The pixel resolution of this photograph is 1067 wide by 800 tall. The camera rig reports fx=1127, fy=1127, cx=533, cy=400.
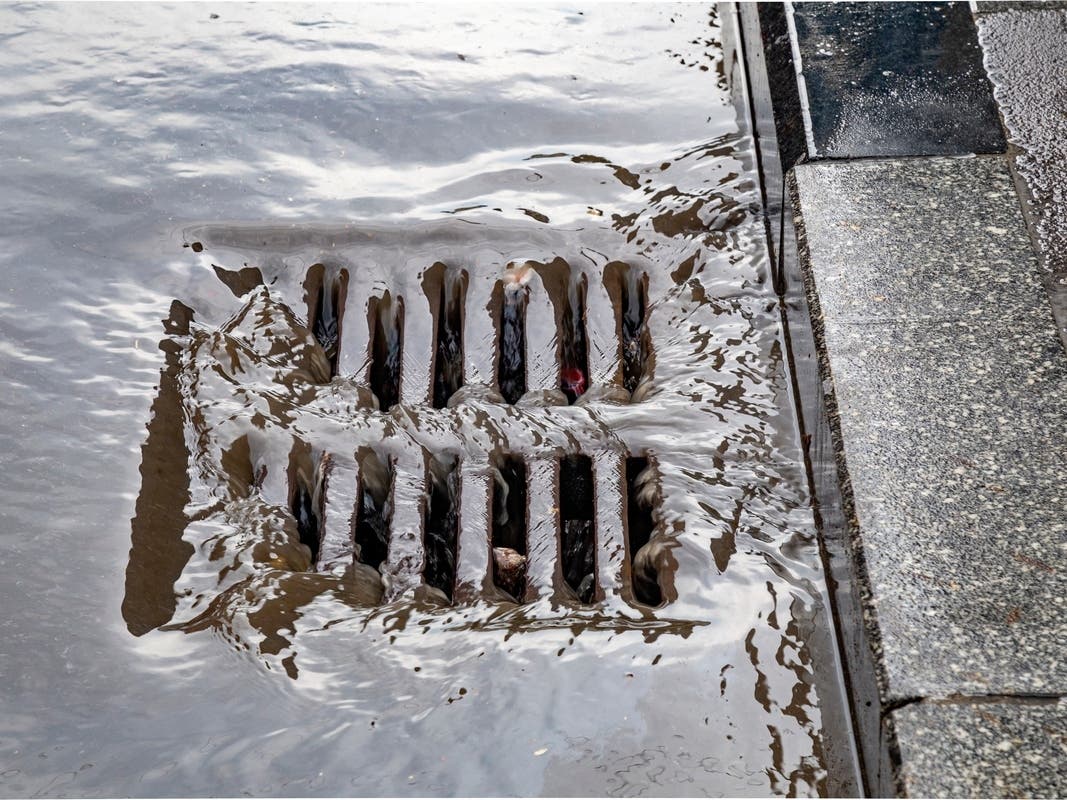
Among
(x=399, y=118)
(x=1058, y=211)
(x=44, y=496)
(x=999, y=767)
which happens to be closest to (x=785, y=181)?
(x=1058, y=211)

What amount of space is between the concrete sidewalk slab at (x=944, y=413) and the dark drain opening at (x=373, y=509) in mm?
864

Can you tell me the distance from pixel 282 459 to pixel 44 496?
17.2 inches

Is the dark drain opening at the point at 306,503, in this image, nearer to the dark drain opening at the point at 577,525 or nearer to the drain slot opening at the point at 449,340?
the drain slot opening at the point at 449,340

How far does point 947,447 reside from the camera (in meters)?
1.91

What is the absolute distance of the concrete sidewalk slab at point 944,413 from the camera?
1.64 m

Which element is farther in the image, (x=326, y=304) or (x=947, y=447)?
(x=326, y=304)

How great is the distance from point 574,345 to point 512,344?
141mm

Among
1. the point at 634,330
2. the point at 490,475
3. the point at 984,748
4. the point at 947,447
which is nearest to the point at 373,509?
the point at 490,475

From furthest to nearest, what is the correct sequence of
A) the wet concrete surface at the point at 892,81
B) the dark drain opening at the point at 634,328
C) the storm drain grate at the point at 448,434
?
the wet concrete surface at the point at 892,81 → the dark drain opening at the point at 634,328 → the storm drain grate at the point at 448,434

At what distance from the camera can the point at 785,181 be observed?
8.20 ft

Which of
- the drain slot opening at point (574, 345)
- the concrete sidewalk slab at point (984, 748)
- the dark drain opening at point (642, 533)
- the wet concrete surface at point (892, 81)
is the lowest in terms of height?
the concrete sidewalk slab at point (984, 748)

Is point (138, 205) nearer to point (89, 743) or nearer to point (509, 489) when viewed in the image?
point (509, 489)

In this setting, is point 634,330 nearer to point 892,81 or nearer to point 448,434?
point 448,434

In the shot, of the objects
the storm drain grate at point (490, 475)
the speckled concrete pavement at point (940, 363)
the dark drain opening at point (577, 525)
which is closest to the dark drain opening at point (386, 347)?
the storm drain grate at point (490, 475)
